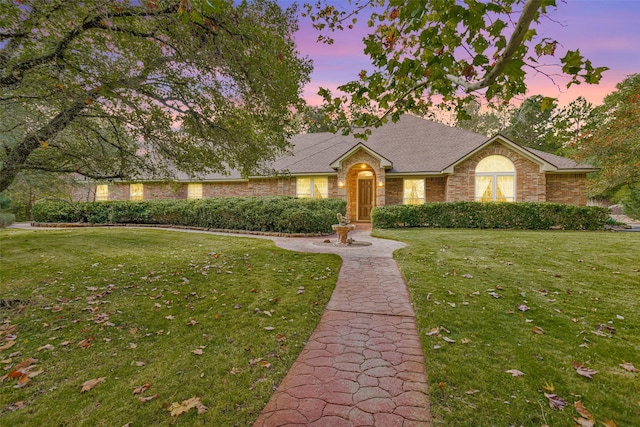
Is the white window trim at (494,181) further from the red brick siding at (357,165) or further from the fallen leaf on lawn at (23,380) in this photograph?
the fallen leaf on lawn at (23,380)

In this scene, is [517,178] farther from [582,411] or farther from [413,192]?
[582,411]

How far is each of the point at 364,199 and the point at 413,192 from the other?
3.32 metres

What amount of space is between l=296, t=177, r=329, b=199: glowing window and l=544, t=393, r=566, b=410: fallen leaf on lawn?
56.0 ft

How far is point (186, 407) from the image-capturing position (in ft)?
9.10

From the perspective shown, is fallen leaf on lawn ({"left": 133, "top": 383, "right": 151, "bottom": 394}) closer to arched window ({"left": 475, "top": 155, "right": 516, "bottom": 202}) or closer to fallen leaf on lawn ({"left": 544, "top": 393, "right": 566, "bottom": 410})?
fallen leaf on lawn ({"left": 544, "top": 393, "right": 566, "bottom": 410})

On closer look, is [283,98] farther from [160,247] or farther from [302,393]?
[160,247]

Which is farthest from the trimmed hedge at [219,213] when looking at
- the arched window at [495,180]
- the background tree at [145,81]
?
the arched window at [495,180]

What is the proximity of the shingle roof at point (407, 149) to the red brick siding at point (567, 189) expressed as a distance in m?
0.69

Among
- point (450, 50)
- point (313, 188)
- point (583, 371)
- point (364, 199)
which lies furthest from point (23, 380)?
point (364, 199)

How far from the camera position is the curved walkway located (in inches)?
105

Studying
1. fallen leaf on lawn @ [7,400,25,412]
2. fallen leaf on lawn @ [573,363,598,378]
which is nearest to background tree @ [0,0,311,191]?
fallen leaf on lawn @ [7,400,25,412]

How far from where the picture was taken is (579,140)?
19.1m

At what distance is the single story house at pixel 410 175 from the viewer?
16844 mm

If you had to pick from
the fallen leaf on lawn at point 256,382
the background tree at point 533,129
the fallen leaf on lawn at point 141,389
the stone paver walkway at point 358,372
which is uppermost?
the background tree at point 533,129
